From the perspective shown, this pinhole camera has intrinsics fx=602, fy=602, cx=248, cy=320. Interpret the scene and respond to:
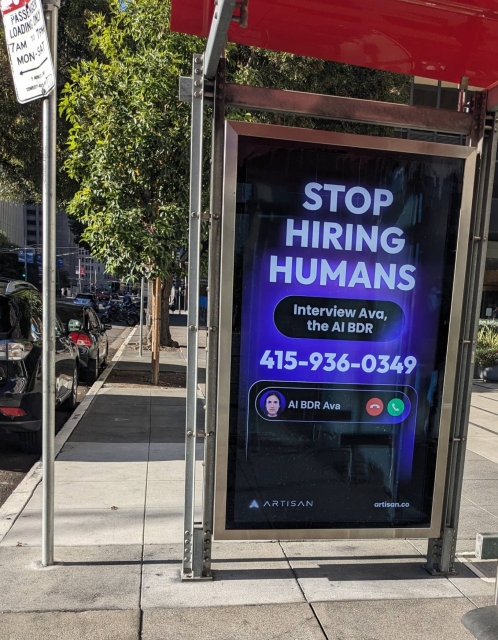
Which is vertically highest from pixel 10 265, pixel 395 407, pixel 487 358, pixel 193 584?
pixel 395 407

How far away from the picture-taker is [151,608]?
344cm

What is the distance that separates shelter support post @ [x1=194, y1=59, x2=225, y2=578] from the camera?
3.54 metres

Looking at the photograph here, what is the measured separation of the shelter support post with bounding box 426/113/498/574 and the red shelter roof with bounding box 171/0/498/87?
51 cm

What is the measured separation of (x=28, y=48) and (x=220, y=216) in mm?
1597

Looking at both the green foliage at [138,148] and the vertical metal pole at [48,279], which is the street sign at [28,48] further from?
the green foliage at [138,148]

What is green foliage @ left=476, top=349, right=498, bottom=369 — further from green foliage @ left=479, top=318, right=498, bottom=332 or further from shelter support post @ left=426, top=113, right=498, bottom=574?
shelter support post @ left=426, top=113, right=498, bottom=574

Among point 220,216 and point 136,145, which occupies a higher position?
point 136,145

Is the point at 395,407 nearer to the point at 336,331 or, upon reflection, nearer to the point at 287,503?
the point at 336,331

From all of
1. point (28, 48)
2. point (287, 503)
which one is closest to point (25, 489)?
point (287, 503)

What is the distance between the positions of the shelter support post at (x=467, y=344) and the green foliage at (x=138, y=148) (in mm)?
6413

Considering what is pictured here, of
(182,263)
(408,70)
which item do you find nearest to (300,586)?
(408,70)

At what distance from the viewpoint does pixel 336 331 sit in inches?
148

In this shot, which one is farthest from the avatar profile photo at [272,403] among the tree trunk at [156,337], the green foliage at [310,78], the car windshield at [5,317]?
the green foliage at [310,78]

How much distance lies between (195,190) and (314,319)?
1.06 metres
